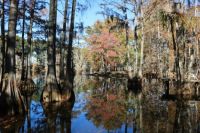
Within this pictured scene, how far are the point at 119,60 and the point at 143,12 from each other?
4206 cm

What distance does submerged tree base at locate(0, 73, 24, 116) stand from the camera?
11789 millimetres

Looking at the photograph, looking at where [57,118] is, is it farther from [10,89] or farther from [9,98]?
[10,89]

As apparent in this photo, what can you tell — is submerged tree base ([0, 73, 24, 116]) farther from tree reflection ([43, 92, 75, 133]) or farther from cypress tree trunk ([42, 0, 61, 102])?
cypress tree trunk ([42, 0, 61, 102])

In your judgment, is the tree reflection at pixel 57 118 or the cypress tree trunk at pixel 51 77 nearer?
the tree reflection at pixel 57 118

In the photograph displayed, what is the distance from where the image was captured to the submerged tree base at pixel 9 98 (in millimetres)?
11789

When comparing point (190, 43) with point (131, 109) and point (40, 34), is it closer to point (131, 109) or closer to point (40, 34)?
point (40, 34)

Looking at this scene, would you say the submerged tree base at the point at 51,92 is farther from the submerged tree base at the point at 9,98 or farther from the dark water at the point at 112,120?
the submerged tree base at the point at 9,98

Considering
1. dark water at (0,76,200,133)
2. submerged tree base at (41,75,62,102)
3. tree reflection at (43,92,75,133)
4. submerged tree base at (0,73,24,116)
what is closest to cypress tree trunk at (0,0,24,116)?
submerged tree base at (0,73,24,116)

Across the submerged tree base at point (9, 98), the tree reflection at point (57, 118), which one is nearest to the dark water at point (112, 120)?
the tree reflection at point (57, 118)

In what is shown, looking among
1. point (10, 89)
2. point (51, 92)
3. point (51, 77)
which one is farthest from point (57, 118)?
point (51, 77)

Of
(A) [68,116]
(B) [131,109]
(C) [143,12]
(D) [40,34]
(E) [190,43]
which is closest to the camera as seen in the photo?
(A) [68,116]

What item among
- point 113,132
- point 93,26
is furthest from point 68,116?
point 93,26

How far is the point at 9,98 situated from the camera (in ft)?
38.8

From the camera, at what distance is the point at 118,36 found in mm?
70438
